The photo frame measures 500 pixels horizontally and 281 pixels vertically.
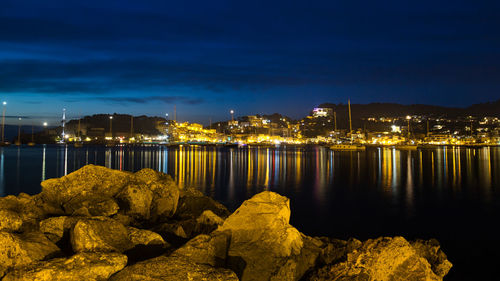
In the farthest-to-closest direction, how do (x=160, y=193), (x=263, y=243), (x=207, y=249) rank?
(x=160, y=193) < (x=263, y=243) < (x=207, y=249)

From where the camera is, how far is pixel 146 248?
5.39m

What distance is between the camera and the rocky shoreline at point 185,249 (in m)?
4.04

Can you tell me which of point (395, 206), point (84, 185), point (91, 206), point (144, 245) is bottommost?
point (395, 206)

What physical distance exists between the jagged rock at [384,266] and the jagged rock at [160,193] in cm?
487

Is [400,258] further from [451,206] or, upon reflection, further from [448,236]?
[451,206]

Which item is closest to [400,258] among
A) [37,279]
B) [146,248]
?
[146,248]

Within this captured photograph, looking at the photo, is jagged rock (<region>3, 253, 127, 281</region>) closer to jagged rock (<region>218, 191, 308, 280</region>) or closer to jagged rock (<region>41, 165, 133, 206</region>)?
jagged rock (<region>218, 191, 308, 280</region>)

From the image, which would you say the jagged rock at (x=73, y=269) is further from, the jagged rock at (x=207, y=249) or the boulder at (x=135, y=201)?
the boulder at (x=135, y=201)

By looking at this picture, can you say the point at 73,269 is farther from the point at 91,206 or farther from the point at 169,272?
the point at 91,206

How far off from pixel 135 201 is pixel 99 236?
11.7 feet

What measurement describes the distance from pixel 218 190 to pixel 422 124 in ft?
631

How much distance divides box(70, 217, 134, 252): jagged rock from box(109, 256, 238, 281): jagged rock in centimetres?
93

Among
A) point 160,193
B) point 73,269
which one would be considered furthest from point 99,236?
point 160,193

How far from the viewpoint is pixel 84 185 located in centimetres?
862
